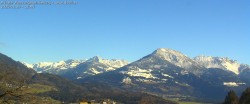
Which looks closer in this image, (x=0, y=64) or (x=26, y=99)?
(x=26, y=99)

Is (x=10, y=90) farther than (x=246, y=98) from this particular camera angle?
No

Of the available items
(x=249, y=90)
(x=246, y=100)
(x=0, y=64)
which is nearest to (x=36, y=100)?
(x=0, y=64)

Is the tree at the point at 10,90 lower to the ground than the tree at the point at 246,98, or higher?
lower

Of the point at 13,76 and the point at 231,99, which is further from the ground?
the point at 231,99

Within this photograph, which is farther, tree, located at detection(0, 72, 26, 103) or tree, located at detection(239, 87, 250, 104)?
tree, located at detection(239, 87, 250, 104)

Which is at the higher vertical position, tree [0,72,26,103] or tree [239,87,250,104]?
tree [239,87,250,104]

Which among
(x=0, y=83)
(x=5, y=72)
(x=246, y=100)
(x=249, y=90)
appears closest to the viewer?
(x=0, y=83)

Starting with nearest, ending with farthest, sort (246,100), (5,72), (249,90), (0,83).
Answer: (0,83), (5,72), (246,100), (249,90)

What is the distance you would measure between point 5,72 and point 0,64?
5.27 ft

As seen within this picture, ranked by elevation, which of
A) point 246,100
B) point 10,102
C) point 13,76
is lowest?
point 10,102

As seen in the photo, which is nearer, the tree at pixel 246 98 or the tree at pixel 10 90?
the tree at pixel 10 90

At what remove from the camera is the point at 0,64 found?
85.4ft

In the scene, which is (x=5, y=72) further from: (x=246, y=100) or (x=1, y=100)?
(x=246, y=100)

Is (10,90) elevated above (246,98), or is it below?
below
